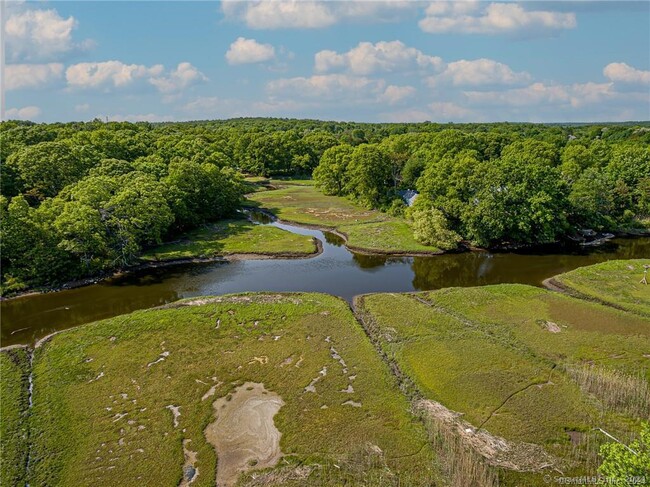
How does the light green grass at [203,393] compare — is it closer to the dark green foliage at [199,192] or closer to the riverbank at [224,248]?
the riverbank at [224,248]

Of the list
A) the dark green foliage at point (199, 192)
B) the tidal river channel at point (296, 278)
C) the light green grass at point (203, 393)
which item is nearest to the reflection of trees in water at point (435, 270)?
the tidal river channel at point (296, 278)

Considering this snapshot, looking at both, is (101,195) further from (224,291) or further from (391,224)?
(391,224)

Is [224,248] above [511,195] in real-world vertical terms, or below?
below

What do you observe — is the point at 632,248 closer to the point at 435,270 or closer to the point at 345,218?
the point at 435,270

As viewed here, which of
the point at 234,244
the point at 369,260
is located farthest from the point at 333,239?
the point at 234,244

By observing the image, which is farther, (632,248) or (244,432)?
(632,248)

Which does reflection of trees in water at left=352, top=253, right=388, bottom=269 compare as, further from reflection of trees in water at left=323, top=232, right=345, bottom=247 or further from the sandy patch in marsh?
the sandy patch in marsh

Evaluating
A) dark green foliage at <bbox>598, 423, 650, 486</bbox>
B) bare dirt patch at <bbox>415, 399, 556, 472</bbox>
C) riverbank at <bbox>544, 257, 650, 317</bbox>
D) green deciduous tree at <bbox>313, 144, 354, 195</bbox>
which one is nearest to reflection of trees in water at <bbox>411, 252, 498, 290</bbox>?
riverbank at <bbox>544, 257, 650, 317</bbox>
